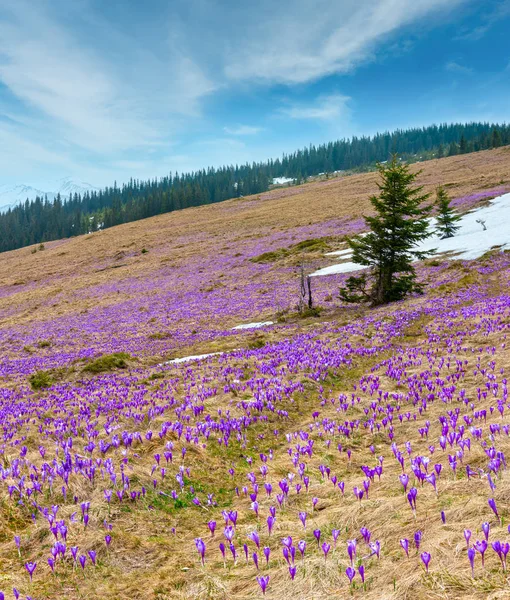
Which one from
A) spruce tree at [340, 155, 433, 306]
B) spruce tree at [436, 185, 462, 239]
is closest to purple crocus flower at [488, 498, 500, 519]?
spruce tree at [340, 155, 433, 306]

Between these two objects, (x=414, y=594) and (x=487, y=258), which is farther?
(x=487, y=258)

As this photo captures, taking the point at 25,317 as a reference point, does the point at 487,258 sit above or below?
above

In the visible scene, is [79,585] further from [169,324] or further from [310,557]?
[169,324]

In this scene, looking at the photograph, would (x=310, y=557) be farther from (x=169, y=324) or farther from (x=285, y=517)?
(x=169, y=324)

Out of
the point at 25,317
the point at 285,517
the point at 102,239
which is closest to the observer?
the point at 285,517

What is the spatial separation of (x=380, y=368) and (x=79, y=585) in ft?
26.1

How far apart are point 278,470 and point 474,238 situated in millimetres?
33464

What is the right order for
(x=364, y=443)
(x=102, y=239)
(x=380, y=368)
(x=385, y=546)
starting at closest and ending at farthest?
(x=385, y=546)
(x=364, y=443)
(x=380, y=368)
(x=102, y=239)

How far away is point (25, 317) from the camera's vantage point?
35.5 metres

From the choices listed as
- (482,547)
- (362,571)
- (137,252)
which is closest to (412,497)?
(482,547)

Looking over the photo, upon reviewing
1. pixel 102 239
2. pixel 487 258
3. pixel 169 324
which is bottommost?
pixel 169 324

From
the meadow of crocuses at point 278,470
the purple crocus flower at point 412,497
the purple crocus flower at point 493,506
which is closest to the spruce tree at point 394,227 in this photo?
the meadow of crocuses at point 278,470

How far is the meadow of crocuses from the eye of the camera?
290cm

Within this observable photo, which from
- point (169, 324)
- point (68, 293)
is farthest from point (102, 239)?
point (169, 324)
